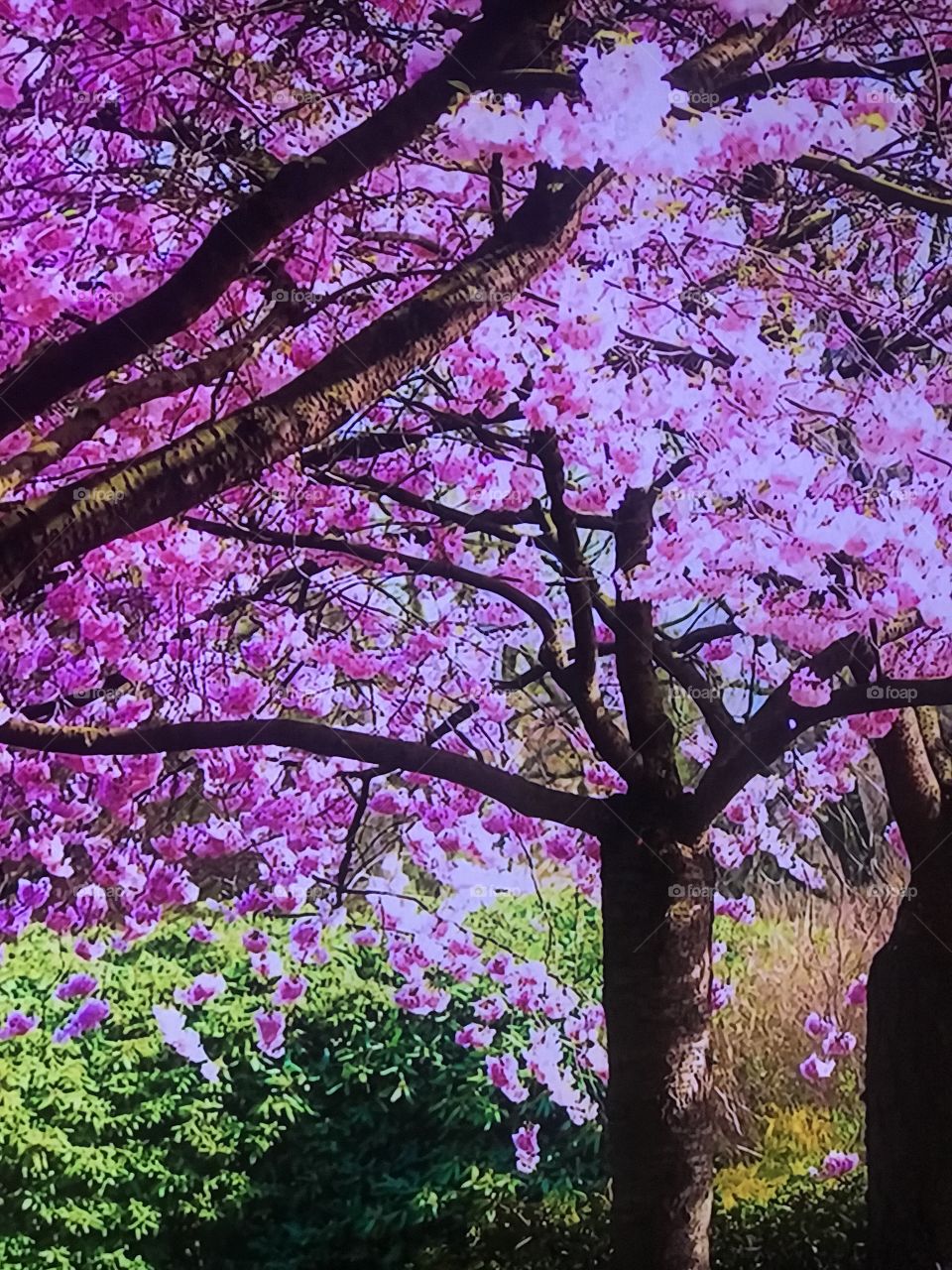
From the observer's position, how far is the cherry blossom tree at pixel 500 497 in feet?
5.59

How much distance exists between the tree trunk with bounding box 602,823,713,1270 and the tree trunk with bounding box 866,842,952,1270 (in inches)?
13.4

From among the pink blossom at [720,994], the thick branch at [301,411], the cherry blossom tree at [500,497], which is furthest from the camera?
the pink blossom at [720,994]

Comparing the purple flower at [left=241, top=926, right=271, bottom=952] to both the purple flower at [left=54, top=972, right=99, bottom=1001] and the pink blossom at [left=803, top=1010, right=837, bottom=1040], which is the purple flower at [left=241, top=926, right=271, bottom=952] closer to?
the purple flower at [left=54, top=972, right=99, bottom=1001]

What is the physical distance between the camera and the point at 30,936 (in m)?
1.79

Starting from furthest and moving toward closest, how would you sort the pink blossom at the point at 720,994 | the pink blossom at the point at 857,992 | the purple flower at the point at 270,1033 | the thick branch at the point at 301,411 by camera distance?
the pink blossom at the point at 857,992 → the pink blossom at the point at 720,994 → the purple flower at the point at 270,1033 → the thick branch at the point at 301,411

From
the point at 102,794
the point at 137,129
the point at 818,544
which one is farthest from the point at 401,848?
the point at 137,129

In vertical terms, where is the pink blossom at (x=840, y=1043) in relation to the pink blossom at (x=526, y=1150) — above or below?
above

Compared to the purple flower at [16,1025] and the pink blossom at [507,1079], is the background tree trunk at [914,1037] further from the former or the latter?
the purple flower at [16,1025]

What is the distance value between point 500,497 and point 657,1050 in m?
0.93

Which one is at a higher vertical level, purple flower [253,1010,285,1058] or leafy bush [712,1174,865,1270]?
purple flower [253,1010,285,1058]

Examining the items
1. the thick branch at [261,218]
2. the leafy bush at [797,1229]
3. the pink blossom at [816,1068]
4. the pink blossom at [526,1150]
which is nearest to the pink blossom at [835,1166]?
the leafy bush at [797,1229]

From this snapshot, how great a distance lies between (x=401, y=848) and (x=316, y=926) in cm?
18

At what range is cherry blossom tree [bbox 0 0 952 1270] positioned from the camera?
1.70m

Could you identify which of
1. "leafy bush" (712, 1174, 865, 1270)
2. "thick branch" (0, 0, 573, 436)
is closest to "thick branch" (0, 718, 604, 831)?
"thick branch" (0, 0, 573, 436)
